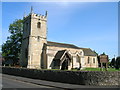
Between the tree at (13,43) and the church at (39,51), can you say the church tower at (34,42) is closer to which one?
the church at (39,51)

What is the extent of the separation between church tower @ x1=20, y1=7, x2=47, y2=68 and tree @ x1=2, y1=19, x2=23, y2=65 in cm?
644

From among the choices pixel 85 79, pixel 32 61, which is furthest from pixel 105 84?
pixel 32 61

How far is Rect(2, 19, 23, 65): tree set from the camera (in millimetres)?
49716

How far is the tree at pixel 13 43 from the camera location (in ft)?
163

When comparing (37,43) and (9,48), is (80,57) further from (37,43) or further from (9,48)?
(9,48)

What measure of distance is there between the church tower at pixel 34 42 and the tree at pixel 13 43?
6440 millimetres

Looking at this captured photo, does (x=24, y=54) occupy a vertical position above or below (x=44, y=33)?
below

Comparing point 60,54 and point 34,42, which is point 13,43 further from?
point 60,54

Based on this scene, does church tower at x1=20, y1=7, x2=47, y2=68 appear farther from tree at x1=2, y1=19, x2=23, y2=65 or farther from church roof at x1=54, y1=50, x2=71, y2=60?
tree at x1=2, y1=19, x2=23, y2=65

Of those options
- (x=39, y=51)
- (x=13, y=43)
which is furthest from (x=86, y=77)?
(x=13, y=43)

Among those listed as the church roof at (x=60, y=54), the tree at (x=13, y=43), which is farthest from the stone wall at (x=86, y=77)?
the tree at (x=13, y=43)

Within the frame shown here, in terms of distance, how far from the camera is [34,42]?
136 ft

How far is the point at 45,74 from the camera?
21203mm

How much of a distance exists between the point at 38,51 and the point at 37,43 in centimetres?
223
